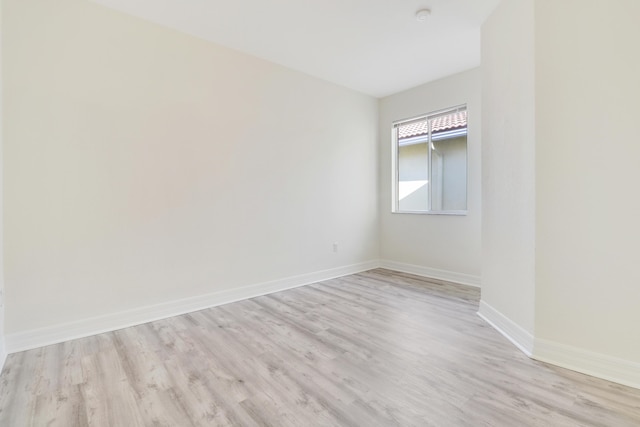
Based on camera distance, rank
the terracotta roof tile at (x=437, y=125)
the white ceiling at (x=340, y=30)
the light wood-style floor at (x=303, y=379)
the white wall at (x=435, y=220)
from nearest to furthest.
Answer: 1. the light wood-style floor at (x=303, y=379)
2. the white ceiling at (x=340, y=30)
3. the white wall at (x=435, y=220)
4. the terracotta roof tile at (x=437, y=125)

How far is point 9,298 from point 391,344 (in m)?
2.79

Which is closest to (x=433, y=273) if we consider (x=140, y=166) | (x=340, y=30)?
(x=340, y=30)

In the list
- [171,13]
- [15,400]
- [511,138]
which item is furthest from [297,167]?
[15,400]

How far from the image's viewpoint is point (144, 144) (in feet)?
8.63

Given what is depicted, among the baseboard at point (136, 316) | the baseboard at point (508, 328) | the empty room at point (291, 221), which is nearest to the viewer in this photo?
the empty room at point (291, 221)

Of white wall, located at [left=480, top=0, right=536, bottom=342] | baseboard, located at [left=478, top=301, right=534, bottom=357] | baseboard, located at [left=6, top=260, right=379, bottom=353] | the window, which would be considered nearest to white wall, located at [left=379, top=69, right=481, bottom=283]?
the window

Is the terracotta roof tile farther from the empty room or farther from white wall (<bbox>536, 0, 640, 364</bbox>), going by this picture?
white wall (<bbox>536, 0, 640, 364</bbox>)

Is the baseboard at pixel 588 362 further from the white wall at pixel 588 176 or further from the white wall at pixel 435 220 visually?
the white wall at pixel 435 220

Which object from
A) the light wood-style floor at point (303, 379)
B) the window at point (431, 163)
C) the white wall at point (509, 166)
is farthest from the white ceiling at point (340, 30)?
the light wood-style floor at point (303, 379)

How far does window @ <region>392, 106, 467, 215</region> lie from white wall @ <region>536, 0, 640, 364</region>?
1.92 m

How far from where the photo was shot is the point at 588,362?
5.82 ft

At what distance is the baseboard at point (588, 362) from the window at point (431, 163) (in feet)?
6.95

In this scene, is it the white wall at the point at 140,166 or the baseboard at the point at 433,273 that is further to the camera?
the baseboard at the point at 433,273

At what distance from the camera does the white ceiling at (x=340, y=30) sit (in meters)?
2.46
